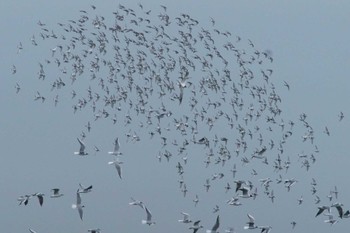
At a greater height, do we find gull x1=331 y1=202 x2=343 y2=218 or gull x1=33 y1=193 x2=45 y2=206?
gull x1=33 y1=193 x2=45 y2=206

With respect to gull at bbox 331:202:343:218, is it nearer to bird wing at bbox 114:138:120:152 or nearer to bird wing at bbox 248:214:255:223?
bird wing at bbox 248:214:255:223

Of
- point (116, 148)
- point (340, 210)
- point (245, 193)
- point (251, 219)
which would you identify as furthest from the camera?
point (245, 193)

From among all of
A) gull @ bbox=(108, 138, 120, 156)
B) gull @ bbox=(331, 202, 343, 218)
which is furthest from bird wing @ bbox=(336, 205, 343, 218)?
gull @ bbox=(108, 138, 120, 156)

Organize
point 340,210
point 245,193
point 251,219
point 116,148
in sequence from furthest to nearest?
1. point 245,193
2. point 251,219
3. point 340,210
4. point 116,148

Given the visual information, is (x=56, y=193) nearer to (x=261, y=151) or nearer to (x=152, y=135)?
(x=152, y=135)

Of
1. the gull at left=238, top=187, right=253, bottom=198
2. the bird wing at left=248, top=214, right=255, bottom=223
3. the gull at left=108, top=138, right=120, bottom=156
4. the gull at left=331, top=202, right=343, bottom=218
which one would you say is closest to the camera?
the gull at left=108, top=138, right=120, bottom=156

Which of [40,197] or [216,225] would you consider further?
[216,225]

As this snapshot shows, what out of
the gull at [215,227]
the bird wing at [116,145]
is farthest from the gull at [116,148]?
the gull at [215,227]

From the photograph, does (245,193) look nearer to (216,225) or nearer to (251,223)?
(251,223)

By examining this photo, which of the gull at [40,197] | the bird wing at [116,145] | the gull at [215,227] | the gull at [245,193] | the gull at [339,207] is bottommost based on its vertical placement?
the gull at [215,227]

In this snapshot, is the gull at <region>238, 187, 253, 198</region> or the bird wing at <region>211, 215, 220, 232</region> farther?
the gull at <region>238, 187, 253, 198</region>

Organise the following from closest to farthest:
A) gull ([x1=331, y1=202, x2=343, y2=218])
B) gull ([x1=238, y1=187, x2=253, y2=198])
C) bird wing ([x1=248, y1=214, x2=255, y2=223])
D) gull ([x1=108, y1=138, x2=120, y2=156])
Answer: gull ([x1=108, y1=138, x2=120, y2=156]) < gull ([x1=331, y1=202, x2=343, y2=218]) < bird wing ([x1=248, y1=214, x2=255, y2=223]) < gull ([x1=238, y1=187, x2=253, y2=198])

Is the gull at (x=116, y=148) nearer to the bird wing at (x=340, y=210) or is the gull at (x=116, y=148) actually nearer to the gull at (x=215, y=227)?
the gull at (x=215, y=227)

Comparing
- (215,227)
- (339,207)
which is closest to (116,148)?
(215,227)
